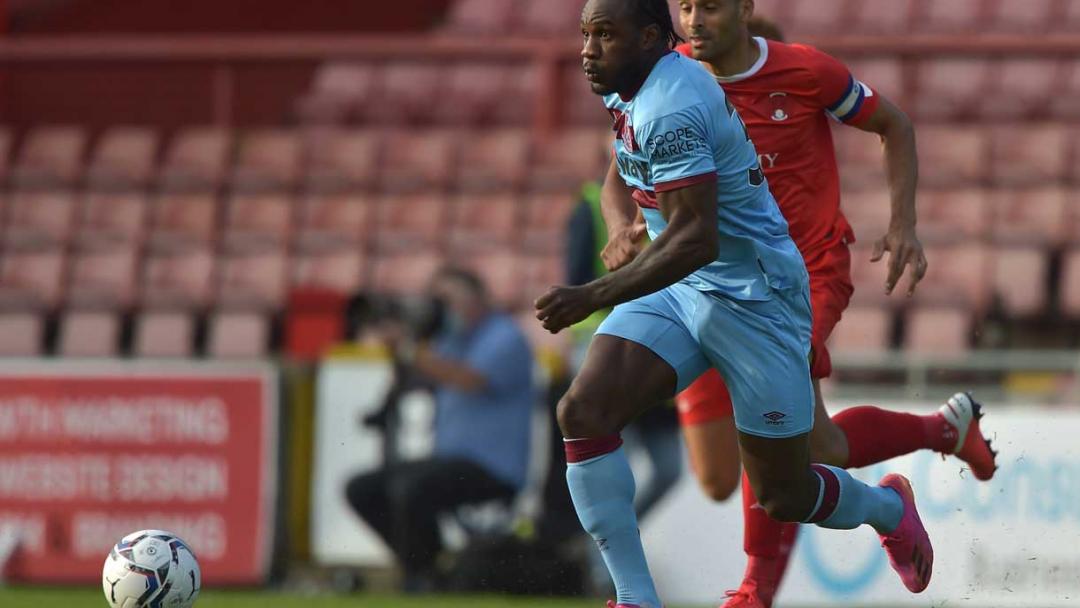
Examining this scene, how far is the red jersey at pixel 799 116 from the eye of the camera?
18.5ft

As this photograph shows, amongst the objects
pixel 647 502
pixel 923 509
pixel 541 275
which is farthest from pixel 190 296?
pixel 923 509

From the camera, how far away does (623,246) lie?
5.25 metres

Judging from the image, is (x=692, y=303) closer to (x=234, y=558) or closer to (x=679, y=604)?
(x=679, y=604)

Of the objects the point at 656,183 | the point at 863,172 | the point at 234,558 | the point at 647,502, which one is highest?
the point at 656,183

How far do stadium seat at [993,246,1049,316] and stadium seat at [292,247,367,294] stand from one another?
4.73m

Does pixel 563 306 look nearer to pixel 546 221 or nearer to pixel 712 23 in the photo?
pixel 712 23

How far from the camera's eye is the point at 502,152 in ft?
A: 47.8

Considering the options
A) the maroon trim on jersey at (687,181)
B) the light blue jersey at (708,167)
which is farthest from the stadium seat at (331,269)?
the maroon trim on jersey at (687,181)

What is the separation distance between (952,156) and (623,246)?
9.03 m

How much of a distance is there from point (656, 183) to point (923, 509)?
15.7 ft

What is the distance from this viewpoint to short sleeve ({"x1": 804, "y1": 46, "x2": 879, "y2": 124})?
5.66 metres

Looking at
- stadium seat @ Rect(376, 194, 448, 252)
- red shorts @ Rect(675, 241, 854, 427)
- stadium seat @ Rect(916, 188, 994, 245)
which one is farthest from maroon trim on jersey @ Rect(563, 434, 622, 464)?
stadium seat @ Rect(376, 194, 448, 252)

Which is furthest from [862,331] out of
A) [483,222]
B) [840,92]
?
[840,92]

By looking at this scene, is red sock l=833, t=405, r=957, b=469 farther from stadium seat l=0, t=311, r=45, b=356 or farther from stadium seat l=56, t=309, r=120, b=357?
stadium seat l=0, t=311, r=45, b=356
